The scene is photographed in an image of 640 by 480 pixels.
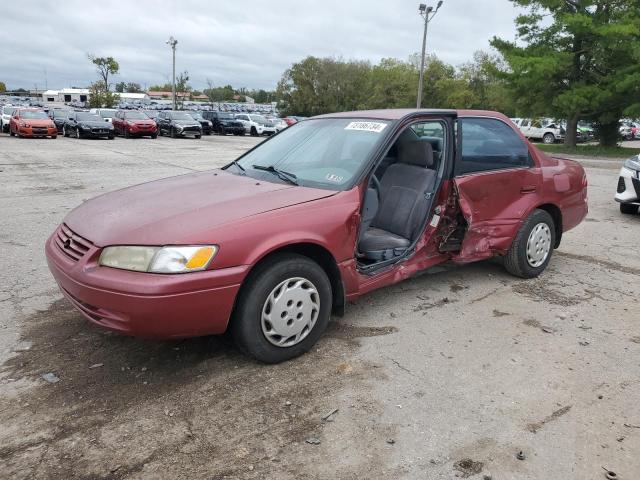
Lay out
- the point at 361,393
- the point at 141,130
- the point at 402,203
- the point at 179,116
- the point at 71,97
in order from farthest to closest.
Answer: the point at 71,97
the point at 179,116
the point at 141,130
the point at 402,203
the point at 361,393

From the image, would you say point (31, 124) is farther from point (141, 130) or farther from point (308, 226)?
point (308, 226)

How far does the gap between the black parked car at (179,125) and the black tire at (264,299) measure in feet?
89.9

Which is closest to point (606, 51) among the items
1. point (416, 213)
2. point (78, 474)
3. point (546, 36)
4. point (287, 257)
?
point (546, 36)

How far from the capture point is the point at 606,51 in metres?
23.2

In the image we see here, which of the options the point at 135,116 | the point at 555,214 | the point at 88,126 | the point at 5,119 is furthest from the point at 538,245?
the point at 5,119

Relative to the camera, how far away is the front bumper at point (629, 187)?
779 cm

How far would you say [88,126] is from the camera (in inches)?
984

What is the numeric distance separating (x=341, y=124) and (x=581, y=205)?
2.89 m

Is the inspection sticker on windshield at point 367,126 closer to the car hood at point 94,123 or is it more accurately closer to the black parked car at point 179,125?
the car hood at point 94,123

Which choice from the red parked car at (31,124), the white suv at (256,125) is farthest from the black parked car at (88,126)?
the white suv at (256,125)

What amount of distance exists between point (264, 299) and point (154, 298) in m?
0.64

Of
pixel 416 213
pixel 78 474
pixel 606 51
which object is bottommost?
pixel 78 474

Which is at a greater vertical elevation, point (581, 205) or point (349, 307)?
point (581, 205)

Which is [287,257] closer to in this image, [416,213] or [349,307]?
[349,307]
